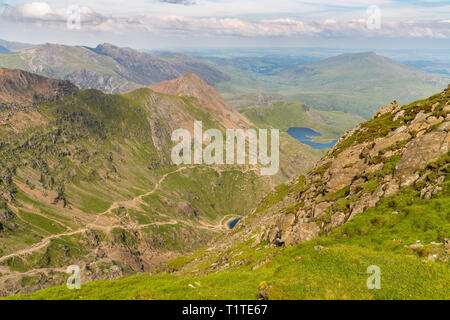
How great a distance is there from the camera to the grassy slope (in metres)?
25.9

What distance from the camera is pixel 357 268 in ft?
93.8

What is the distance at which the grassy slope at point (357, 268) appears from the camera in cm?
2592
